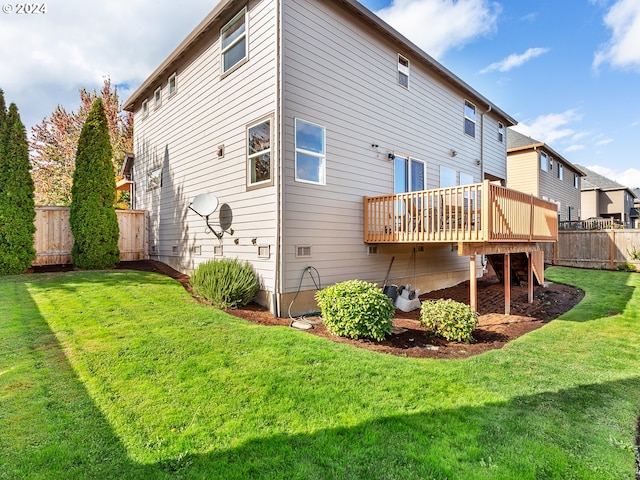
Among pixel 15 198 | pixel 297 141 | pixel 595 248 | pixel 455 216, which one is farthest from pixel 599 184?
pixel 15 198

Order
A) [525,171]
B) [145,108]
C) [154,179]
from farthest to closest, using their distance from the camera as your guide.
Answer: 1. [525,171]
2. [145,108]
3. [154,179]

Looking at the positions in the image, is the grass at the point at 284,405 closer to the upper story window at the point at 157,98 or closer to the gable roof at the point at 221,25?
the gable roof at the point at 221,25

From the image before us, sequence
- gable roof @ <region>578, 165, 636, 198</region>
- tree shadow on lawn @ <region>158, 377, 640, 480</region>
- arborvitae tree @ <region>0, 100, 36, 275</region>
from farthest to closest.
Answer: gable roof @ <region>578, 165, 636, 198</region> < arborvitae tree @ <region>0, 100, 36, 275</region> < tree shadow on lawn @ <region>158, 377, 640, 480</region>

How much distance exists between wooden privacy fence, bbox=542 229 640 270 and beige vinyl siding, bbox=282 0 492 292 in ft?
31.2

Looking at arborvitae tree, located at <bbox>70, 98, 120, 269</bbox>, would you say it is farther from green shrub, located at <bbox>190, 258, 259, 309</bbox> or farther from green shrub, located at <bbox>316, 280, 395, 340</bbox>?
green shrub, located at <bbox>316, 280, 395, 340</bbox>

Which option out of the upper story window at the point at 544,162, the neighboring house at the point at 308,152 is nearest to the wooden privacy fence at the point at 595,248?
the upper story window at the point at 544,162

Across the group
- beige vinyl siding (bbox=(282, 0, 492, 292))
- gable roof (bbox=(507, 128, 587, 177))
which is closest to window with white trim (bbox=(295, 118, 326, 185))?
beige vinyl siding (bbox=(282, 0, 492, 292))

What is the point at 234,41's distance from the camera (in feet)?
24.4

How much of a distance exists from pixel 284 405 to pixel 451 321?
3422 mm

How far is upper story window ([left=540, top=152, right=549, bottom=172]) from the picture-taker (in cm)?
1905

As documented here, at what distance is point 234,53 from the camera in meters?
7.53

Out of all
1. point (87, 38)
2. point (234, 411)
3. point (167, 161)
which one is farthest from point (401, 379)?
point (87, 38)

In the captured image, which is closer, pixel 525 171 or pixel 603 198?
pixel 525 171

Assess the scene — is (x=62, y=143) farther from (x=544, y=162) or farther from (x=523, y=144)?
(x=544, y=162)
